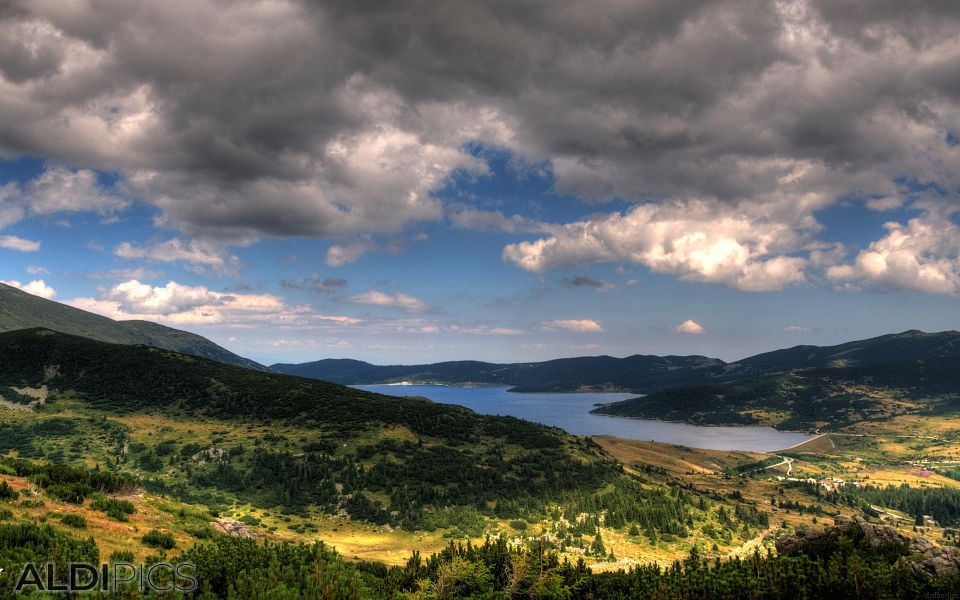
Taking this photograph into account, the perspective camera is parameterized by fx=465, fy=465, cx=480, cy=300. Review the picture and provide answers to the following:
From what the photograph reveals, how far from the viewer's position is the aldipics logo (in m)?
16.2

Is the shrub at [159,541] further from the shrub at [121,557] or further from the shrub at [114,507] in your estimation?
the shrub at [114,507]

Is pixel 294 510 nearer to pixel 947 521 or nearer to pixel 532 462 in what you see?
pixel 532 462

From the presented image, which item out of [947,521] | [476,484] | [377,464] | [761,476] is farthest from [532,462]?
[947,521]

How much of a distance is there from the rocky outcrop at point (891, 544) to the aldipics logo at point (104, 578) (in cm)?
3725

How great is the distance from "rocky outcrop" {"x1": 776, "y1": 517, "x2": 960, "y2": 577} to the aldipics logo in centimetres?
3725

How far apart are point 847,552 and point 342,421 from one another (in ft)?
371

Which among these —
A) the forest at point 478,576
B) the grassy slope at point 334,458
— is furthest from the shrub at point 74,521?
the grassy slope at point 334,458

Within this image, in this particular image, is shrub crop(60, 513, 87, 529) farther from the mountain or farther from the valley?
the mountain

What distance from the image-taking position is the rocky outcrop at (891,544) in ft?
93.0

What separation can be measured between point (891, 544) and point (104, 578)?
4947cm

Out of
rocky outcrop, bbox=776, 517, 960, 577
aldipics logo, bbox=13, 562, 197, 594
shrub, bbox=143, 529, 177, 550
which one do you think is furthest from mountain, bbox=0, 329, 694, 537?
aldipics logo, bbox=13, 562, 197, 594

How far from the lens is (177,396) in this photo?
14312 cm

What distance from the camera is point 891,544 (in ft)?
116

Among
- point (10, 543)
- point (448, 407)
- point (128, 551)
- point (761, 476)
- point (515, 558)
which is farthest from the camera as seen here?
point (761, 476)
